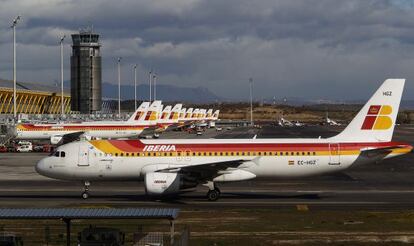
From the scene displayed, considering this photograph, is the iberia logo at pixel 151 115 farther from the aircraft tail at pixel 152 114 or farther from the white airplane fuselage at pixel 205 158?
the white airplane fuselage at pixel 205 158

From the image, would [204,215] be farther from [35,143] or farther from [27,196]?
[35,143]

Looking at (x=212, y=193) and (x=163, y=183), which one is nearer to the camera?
(x=163, y=183)

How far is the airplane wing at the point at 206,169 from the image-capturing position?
124ft

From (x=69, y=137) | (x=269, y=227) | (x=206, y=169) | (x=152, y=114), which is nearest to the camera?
(x=269, y=227)

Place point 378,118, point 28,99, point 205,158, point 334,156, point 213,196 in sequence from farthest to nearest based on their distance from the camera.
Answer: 1. point 28,99
2. point 378,118
3. point 205,158
4. point 334,156
5. point 213,196

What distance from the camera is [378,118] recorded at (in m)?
40.4

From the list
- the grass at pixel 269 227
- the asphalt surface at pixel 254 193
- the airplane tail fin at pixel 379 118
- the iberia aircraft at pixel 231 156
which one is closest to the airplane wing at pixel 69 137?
the asphalt surface at pixel 254 193

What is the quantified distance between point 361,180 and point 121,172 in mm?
19867

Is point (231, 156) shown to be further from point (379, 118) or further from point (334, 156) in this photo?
point (379, 118)

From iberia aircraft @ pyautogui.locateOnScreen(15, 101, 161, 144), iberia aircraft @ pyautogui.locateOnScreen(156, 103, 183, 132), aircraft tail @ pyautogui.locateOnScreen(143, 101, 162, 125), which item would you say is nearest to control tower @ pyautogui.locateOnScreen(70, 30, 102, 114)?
iberia aircraft @ pyautogui.locateOnScreen(156, 103, 183, 132)

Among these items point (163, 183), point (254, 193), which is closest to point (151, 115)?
point (254, 193)

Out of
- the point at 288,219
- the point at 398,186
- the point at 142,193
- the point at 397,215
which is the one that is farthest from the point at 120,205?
the point at 398,186

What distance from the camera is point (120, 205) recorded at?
36844mm

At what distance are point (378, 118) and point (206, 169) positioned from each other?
432 inches
